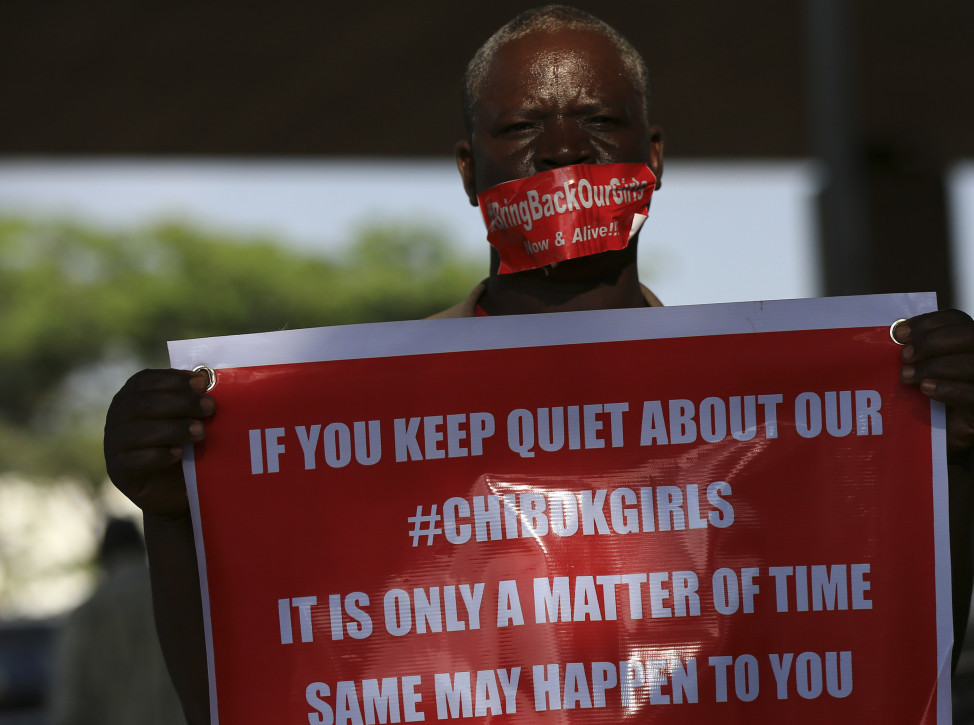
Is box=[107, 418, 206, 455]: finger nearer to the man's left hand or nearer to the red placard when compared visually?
the red placard

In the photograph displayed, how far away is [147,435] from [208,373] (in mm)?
163

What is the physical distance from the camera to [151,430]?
174cm

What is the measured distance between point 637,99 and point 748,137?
34.3ft

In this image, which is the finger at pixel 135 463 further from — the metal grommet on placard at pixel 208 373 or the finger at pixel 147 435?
the metal grommet on placard at pixel 208 373

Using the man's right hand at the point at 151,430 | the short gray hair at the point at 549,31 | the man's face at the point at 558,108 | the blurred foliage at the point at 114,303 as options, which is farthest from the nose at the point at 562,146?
the blurred foliage at the point at 114,303

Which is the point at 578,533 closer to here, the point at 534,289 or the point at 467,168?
the point at 534,289

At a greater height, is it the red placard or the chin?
the chin

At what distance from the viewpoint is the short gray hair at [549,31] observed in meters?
1.95


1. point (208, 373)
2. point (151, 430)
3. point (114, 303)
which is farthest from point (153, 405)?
point (114, 303)

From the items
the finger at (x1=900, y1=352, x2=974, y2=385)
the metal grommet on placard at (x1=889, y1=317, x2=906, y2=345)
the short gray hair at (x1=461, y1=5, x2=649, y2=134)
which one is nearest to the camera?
the finger at (x1=900, y1=352, x2=974, y2=385)

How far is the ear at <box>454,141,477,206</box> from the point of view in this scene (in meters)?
2.02

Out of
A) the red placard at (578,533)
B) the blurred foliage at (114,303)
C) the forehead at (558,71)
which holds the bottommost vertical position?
the red placard at (578,533)

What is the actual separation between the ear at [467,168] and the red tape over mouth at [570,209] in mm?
99

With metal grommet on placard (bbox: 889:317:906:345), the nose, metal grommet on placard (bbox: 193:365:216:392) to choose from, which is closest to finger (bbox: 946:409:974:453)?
metal grommet on placard (bbox: 889:317:906:345)
